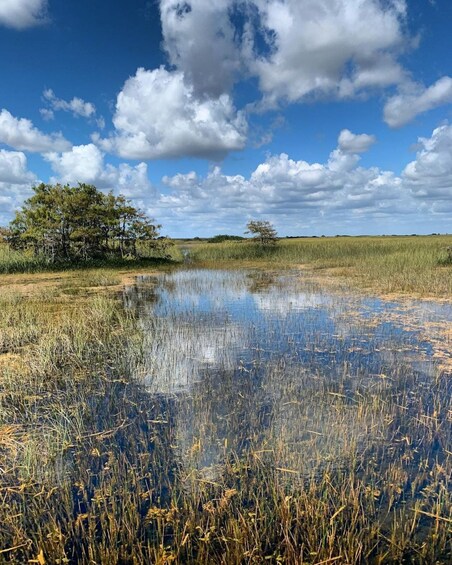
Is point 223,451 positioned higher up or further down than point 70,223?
further down

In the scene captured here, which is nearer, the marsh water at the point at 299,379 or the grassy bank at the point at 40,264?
the marsh water at the point at 299,379

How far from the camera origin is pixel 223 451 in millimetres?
4488

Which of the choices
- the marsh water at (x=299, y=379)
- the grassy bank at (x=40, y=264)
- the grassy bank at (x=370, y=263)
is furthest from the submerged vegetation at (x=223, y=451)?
the grassy bank at (x=40, y=264)

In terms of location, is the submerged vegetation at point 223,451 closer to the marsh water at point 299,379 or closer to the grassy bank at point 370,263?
the marsh water at point 299,379

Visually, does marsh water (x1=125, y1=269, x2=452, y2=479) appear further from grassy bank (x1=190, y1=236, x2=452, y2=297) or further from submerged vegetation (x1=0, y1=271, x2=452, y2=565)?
grassy bank (x1=190, y1=236, x2=452, y2=297)

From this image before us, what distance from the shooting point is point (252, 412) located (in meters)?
5.49

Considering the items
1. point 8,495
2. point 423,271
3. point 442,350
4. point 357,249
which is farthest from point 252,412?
point 357,249

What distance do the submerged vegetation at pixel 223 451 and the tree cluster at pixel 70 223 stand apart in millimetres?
19662

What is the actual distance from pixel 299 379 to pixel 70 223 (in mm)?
25056

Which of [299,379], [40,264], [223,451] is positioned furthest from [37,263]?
[223,451]

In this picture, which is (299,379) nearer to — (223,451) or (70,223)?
(223,451)

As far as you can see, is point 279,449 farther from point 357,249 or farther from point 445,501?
point 357,249

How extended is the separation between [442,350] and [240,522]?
6.81 metres

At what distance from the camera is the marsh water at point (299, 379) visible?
4598 millimetres
